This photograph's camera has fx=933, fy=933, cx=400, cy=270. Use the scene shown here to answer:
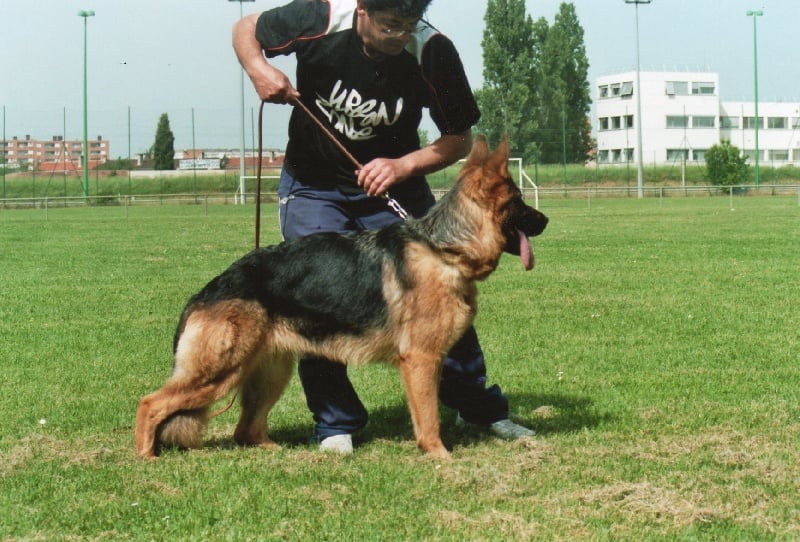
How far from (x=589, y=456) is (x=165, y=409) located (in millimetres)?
2321

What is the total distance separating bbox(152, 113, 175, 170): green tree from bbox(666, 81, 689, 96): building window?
144 ft

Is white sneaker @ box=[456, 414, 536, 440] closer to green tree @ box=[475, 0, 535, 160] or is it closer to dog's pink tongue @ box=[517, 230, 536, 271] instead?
dog's pink tongue @ box=[517, 230, 536, 271]

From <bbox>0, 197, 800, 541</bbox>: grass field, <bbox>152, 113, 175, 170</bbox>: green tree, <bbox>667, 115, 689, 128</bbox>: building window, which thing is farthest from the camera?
<bbox>667, 115, 689, 128</bbox>: building window

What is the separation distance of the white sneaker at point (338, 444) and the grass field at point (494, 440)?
0.10 metres

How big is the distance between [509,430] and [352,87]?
2259 millimetres

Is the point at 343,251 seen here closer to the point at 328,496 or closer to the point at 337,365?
the point at 337,365

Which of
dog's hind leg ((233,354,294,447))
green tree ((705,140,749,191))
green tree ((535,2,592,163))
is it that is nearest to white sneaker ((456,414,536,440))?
dog's hind leg ((233,354,294,447))

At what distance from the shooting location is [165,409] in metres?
5.12

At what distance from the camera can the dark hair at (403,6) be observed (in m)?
4.94

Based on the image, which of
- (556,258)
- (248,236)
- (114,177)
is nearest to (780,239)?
(556,258)

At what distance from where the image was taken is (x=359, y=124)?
549cm

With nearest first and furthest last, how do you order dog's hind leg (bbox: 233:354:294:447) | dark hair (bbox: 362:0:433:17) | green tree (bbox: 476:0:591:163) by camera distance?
1. dark hair (bbox: 362:0:433:17)
2. dog's hind leg (bbox: 233:354:294:447)
3. green tree (bbox: 476:0:591:163)

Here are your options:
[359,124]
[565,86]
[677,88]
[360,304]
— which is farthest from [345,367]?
[677,88]

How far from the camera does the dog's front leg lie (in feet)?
16.7
